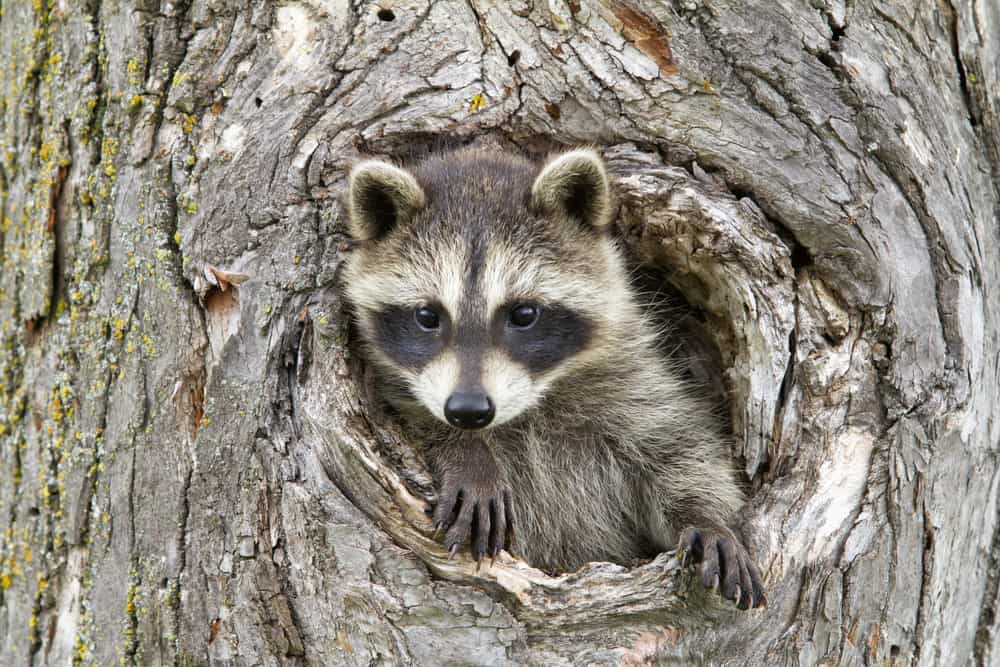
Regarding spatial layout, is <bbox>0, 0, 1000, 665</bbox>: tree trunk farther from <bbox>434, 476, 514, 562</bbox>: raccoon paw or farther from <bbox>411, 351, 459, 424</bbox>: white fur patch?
<bbox>411, 351, 459, 424</bbox>: white fur patch

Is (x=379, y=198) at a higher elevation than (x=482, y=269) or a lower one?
higher

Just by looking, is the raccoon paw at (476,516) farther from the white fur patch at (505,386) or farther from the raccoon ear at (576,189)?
the raccoon ear at (576,189)

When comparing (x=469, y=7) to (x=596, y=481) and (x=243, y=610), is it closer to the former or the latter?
(x=596, y=481)

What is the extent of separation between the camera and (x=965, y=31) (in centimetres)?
276

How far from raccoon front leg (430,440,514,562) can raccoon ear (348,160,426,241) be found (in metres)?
0.73

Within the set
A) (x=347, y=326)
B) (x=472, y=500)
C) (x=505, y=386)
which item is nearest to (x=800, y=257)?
(x=505, y=386)

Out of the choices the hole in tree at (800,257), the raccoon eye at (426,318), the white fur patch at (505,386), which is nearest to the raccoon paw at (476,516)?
the white fur patch at (505,386)

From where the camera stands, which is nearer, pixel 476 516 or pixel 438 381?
pixel 476 516

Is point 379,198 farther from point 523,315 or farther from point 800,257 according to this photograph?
Result: point 800,257

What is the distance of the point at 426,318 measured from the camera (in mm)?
2977

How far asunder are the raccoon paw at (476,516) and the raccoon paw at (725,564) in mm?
491

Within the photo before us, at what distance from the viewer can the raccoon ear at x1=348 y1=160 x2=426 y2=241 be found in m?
2.78

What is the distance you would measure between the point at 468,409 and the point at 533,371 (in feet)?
1.28

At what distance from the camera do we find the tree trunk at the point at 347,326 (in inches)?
→ 100
